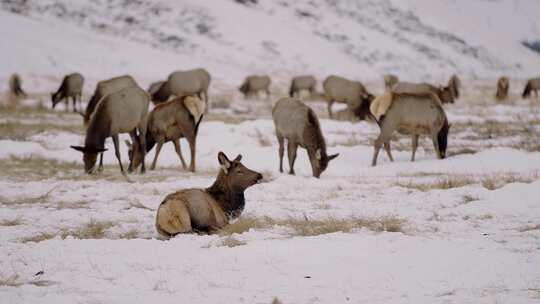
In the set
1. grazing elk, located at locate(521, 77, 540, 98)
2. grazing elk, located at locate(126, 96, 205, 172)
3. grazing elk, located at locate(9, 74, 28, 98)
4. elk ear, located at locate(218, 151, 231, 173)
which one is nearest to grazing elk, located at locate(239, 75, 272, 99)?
grazing elk, located at locate(9, 74, 28, 98)

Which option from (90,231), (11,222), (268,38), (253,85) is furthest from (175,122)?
(268,38)

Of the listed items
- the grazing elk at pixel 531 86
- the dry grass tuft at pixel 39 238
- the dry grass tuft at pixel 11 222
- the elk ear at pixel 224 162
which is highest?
the grazing elk at pixel 531 86

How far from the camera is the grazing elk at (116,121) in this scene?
42.9 ft

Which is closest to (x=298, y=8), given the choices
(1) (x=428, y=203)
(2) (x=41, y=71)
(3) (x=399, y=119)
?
(2) (x=41, y=71)

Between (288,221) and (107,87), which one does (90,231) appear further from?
(107,87)

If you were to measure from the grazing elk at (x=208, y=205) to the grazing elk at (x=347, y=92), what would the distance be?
1837 cm

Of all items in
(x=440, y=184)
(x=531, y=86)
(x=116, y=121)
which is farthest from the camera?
(x=531, y=86)

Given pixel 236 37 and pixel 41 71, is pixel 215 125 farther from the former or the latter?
pixel 236 37

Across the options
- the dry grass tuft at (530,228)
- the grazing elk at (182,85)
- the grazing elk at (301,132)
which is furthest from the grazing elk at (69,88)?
the dry grass tuft at (530,228)

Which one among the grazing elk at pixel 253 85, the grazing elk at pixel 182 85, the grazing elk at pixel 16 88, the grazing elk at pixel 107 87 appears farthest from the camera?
the grazing elk at pixel 253 85

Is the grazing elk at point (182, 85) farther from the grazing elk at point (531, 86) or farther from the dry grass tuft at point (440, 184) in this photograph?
the grazing elk at point (531, 86)

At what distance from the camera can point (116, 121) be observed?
45.0 feet

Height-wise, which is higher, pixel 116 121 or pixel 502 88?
pixel 502 88

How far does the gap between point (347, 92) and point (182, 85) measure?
7.49 meters
